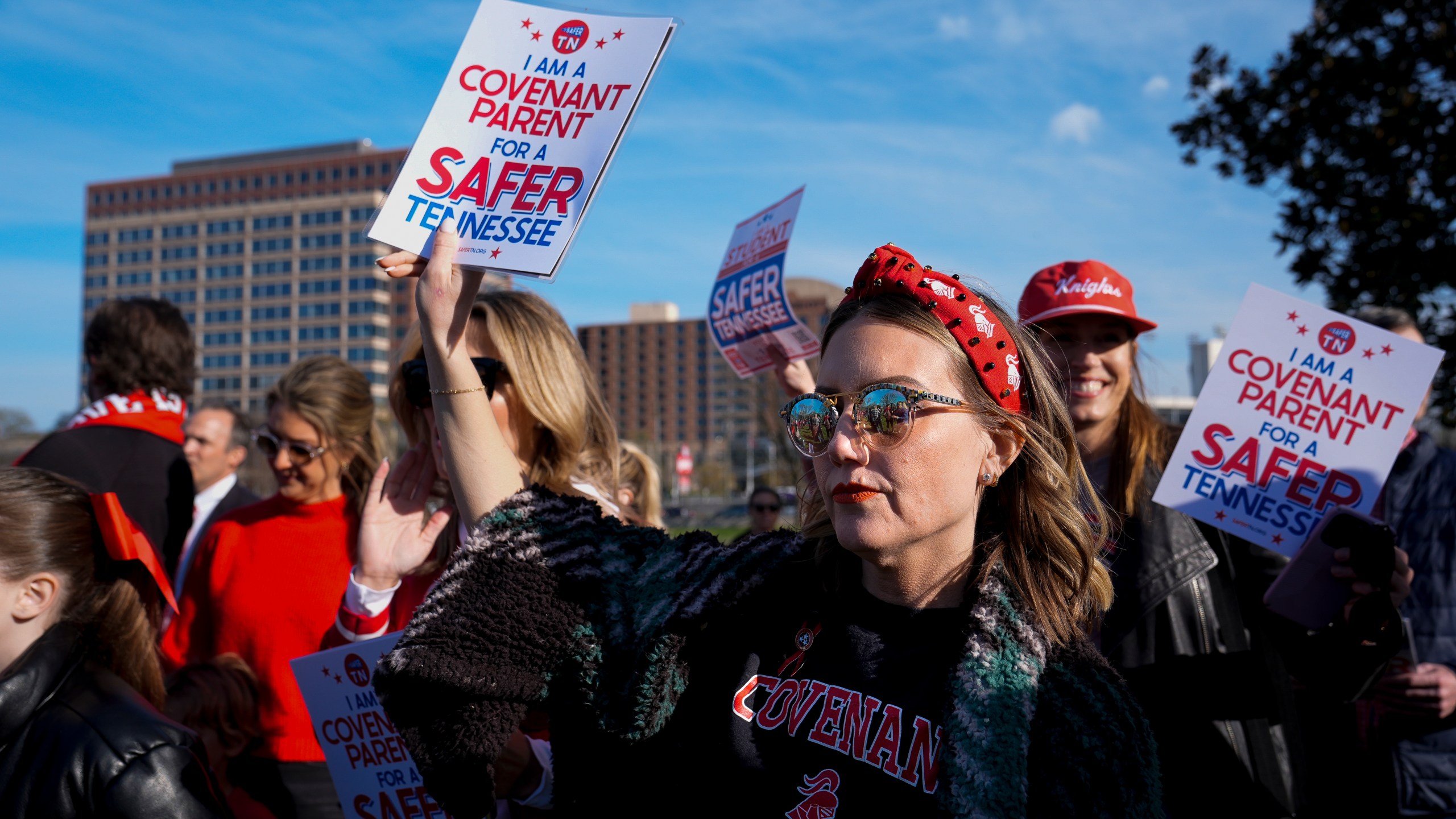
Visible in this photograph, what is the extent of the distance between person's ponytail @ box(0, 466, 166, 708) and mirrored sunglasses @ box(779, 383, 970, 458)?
1.85m

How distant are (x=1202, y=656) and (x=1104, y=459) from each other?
642 mm

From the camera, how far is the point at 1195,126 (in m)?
7.91

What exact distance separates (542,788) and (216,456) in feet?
15.0

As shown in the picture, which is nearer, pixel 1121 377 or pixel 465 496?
pixel 465 496

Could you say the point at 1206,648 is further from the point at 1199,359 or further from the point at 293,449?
the point at 1199,359

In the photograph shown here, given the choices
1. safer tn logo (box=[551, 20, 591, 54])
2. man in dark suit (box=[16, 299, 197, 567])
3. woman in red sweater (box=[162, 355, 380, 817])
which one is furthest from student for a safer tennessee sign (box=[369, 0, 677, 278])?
man in dark suit (box=[16, 299, 197, 567])

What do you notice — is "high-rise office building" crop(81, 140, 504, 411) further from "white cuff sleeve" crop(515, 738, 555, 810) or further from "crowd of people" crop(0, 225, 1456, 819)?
"white cuff sleeve" crop(515, 738, 555, 810)

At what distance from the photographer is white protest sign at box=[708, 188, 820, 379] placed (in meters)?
A: 3.68

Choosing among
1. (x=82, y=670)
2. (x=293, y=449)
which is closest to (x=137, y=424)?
(x=293, y=449)

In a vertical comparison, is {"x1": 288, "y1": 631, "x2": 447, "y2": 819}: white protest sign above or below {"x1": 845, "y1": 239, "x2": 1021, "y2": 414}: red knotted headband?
below

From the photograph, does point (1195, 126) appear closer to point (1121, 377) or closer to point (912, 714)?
point (1121, 377)

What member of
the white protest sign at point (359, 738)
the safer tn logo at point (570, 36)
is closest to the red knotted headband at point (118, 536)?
the white protest sign at point (359, 738)

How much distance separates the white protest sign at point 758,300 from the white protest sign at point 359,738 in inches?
70.1

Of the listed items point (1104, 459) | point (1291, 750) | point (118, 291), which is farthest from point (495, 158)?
point (118, 291)
